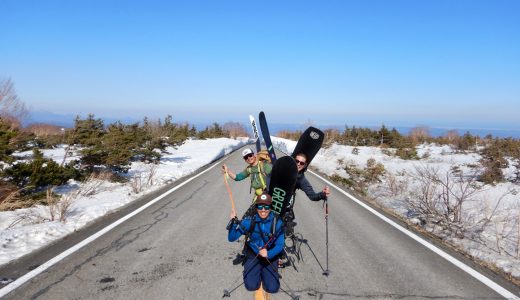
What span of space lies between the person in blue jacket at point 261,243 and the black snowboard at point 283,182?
1310 millimetres

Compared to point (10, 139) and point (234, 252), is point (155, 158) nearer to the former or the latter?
point (10, 139)

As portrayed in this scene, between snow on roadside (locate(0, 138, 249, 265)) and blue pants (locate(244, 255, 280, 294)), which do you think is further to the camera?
snow on roadside (locate(0, 138, 249, 265))

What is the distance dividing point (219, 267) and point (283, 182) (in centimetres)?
179

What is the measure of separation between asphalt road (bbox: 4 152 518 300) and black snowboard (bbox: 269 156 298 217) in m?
0.97

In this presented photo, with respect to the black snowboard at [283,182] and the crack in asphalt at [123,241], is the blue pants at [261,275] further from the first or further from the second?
the crack in asphalt at [123,241]

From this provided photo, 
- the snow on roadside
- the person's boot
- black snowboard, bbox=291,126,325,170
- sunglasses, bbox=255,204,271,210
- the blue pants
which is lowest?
the snow on roadside

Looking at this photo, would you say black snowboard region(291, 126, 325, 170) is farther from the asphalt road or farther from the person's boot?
the person's boot

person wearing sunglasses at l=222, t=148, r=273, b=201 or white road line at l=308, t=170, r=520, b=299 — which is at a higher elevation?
person wearing sunglasses at l=222, t=148, r=273, b=201

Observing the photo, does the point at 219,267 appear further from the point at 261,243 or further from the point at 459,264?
the point at 459,264

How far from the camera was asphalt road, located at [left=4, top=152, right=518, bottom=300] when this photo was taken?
16.0 ft

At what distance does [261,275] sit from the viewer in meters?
5.02

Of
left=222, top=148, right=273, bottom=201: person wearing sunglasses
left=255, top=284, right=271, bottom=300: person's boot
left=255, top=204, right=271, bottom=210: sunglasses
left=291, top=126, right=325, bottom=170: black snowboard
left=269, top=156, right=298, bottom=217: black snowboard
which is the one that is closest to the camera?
left=255, top=284, right=271, bottom=300: person's boot

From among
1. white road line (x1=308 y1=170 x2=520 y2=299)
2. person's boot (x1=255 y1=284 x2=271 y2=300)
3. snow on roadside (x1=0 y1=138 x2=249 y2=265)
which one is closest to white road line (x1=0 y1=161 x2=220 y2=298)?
snow on roadside (x1=0 y1=138 x2=249 y2=265)

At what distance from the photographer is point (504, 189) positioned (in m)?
15.2
